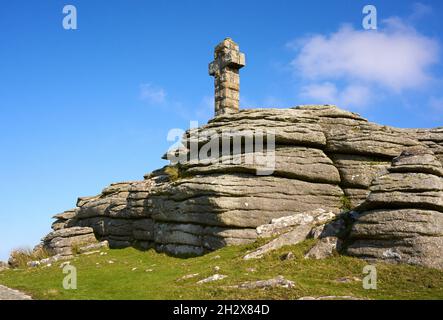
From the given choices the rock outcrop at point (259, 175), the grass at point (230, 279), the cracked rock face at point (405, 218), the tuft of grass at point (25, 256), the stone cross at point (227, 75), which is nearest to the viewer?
the grass at point (230, 279)

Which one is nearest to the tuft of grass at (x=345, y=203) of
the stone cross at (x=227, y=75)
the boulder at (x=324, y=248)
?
the boulder at (x=324, y=248)

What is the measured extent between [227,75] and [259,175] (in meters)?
12.0

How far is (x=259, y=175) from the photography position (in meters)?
28.3

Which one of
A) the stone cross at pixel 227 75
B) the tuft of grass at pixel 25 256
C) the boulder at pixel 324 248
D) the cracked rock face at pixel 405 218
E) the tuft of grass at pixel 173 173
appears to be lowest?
the tuft of grass at pixel 25 256

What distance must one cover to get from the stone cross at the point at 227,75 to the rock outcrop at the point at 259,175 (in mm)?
4342

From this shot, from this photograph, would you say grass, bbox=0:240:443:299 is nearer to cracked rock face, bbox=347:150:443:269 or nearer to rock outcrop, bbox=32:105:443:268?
cracked rock face, bbox=347:150:443:269

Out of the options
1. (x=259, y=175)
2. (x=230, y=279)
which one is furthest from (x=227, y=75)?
(x=230, y=279)

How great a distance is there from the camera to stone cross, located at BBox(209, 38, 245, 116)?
120 feet

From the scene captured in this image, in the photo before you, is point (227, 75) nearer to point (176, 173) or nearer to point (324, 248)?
point (176, 173)

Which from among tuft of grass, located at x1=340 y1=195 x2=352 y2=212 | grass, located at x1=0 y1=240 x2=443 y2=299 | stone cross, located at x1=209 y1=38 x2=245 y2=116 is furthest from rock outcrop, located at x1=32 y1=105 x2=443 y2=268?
stone cross, located at x1=209 y1=38 x2=245 y2=116

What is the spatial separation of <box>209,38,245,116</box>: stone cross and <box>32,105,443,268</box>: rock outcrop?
14.2 feet

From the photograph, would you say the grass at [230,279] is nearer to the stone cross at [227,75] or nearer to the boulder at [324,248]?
the boulder at [324,248]

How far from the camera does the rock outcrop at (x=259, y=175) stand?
27500 millimetres

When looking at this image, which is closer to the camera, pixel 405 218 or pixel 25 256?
pixel 405 218
